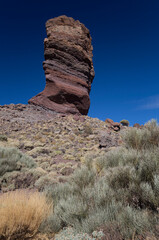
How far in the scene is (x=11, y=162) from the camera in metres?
6.28

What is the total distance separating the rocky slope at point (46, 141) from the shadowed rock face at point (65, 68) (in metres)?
2.18

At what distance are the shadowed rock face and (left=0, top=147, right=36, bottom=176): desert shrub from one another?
43.7 ft

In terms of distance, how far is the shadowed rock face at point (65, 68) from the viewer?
20.3 meters

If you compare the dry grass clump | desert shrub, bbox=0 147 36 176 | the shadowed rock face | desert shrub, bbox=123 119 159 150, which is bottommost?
the dry grass clump

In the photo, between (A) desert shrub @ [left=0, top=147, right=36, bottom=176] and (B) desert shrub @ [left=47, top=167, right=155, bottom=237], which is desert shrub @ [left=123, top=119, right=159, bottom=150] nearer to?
(B) desert shrub @ [left=47, top=167, right=155, bottom=237]

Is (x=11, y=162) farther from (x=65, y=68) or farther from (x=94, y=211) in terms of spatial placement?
(x=65, y=68)

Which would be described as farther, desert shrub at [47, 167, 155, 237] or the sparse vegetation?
desert shrub at [47, 167, 155, 237]

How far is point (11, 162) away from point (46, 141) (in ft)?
17.5

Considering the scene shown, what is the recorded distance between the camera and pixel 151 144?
5.36 metres

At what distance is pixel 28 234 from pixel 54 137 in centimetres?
1063

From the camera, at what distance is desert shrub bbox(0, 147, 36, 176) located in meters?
5.85

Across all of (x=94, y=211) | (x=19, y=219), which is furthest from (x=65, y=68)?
(x=19, y=219)

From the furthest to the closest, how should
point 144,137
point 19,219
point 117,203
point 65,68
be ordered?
point 65,68 < point 144,137 < point 117,203 < point 19,219

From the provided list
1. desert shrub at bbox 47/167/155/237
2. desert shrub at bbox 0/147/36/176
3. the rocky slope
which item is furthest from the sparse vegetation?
desert shrub at bbox 0/147/36/176
